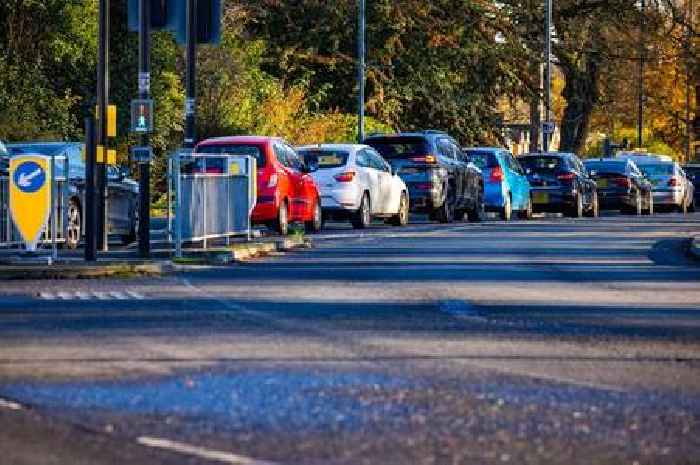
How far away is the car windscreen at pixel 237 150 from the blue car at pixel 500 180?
12948mm

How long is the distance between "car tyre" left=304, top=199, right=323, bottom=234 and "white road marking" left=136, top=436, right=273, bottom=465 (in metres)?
27.7

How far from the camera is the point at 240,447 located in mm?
9445

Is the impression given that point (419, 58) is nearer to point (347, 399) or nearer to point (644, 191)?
point (644, 191)

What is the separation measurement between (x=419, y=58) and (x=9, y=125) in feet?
79.5

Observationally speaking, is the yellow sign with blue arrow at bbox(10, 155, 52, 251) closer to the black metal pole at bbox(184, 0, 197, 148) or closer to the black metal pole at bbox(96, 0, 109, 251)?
the black metal pole at bbox(96, 0, 109, 251)

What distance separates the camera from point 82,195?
1153 inches

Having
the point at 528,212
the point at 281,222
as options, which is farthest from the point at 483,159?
the point at 281,222

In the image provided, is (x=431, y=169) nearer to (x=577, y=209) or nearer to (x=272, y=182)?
(x=577, y=209)

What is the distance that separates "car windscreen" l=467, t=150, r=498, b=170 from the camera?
158 feet

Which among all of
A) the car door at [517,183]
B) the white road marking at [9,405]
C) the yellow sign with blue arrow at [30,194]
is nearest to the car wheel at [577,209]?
the car door at [517,183]

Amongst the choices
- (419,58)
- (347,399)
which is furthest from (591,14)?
(347,399)

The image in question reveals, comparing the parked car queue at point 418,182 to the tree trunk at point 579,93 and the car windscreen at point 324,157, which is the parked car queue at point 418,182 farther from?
the tree trunk at point 579,93

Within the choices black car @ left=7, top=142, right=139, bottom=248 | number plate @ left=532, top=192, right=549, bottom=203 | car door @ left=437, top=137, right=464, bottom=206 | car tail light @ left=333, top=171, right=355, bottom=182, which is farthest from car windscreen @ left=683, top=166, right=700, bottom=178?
black car @ left=7, top=142, right=139, bottom=248

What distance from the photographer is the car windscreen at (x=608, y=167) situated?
5697 centimetres
